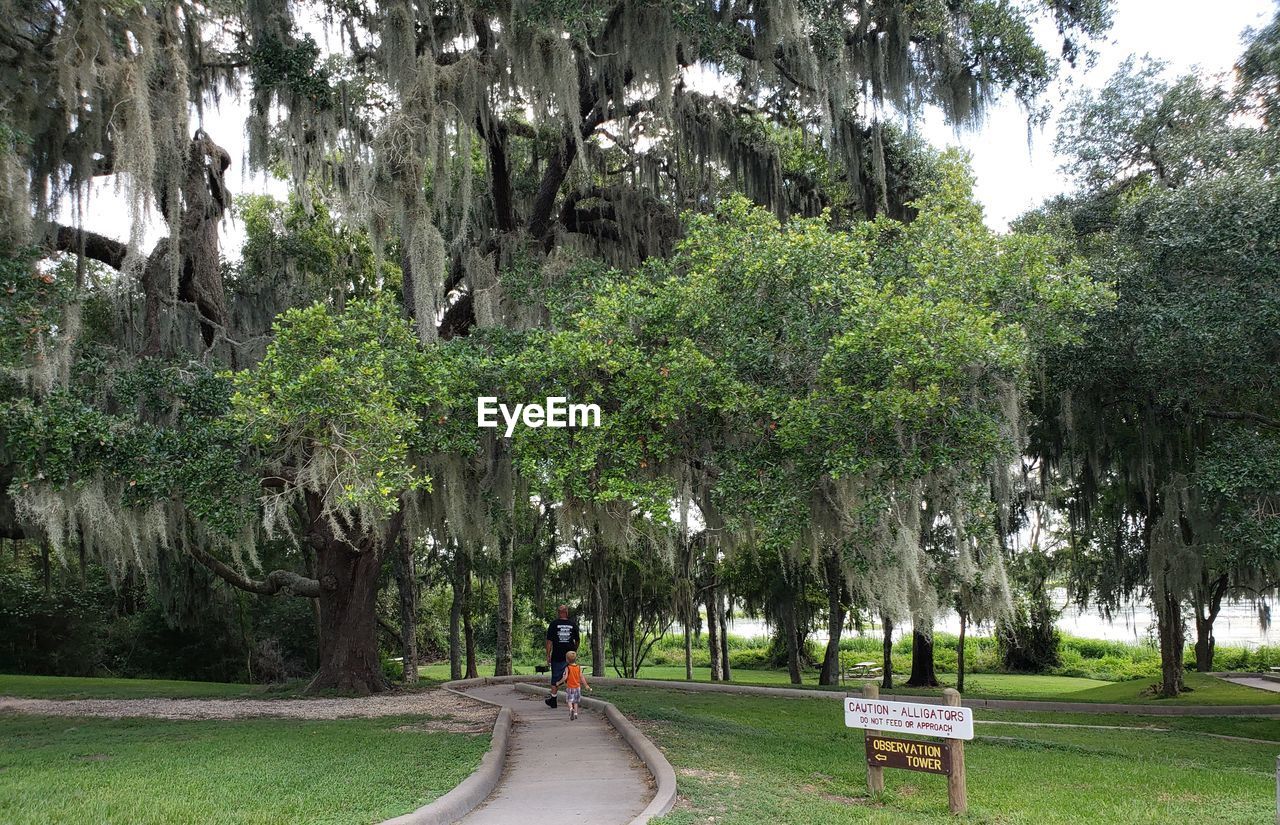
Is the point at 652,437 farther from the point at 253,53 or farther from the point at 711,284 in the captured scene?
the point at 253,53

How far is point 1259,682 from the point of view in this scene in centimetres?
2358

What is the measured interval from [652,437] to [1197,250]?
8008 millimetres

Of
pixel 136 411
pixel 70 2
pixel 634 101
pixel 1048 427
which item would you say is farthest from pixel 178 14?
pixel 1048 427

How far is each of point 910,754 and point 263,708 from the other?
1049 cm

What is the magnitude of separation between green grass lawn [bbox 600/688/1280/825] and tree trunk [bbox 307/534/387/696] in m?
5.53

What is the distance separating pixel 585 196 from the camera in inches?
604

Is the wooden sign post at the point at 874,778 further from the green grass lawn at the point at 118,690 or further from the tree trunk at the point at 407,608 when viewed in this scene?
the tree trunk at the point at 407,608

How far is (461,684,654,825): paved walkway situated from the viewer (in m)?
6.43

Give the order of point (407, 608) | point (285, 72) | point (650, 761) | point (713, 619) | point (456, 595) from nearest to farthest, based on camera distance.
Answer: point (650, 761) → point (285, 72) → point (407, 608) → point (456, 595) → point (713, 619)

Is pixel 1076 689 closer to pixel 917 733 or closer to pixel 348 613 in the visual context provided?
pixel 348 613

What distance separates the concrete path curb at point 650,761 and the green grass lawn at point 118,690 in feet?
24.1

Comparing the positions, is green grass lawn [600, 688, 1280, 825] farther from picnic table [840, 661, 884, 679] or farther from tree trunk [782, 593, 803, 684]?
picnic table [840, 661, 884, 679]

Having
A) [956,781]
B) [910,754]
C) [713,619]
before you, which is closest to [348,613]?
[910,754]

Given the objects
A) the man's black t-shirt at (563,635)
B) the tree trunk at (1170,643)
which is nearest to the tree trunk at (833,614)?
the tree trunk at (1170,643)
